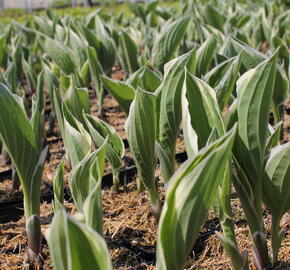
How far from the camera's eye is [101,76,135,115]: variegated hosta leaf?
1.58 meters

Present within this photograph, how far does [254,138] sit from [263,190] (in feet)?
0.43

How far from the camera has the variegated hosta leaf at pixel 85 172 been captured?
0.95 meters

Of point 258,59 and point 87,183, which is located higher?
point 258,59

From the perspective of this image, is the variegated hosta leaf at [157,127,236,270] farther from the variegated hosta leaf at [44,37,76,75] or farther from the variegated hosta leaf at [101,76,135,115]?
the variegated hosta leaf at [44,37,76,75]

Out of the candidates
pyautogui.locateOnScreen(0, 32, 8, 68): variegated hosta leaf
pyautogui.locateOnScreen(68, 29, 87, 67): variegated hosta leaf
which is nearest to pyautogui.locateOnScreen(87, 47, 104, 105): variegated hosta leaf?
pyautogui.locateOnScreen(68, 29, 87, 67): variegated hosta leaf

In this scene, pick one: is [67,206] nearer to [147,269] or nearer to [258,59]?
[147,269]

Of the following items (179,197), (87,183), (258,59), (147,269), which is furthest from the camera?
(258,59)

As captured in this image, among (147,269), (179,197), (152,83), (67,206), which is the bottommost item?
(147,269)

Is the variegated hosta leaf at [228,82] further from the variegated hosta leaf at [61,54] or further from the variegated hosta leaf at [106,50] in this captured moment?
the variegated hosta leaf at [106,50]

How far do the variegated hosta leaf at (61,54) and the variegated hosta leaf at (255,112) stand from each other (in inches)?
55.9

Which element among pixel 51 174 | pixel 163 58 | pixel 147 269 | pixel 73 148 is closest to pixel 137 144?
pixel 73 148

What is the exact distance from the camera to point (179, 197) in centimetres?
82

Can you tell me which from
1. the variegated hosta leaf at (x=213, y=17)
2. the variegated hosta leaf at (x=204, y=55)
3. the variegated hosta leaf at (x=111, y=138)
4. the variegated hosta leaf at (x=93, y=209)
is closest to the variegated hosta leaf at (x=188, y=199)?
the variegated hosta leaf at (x=93, y=209)

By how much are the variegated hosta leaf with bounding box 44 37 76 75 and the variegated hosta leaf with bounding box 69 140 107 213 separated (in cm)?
139
